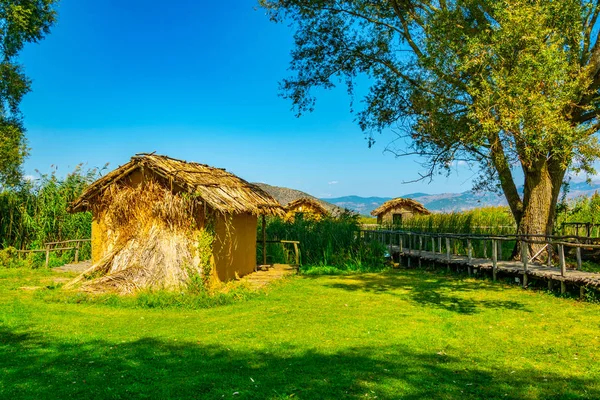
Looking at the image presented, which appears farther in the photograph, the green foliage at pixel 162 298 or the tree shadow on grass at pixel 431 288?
the tree shadow on grass at pixel 431 288

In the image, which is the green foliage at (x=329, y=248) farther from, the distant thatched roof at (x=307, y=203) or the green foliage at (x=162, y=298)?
the distant thatched roof at (x=307, y=203)

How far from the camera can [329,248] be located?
20000 millimetres

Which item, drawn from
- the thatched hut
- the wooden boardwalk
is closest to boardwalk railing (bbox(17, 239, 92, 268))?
the thatched hut

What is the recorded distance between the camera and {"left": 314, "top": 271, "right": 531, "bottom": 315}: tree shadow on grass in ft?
38.1

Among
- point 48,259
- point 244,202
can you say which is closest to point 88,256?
point 48,259

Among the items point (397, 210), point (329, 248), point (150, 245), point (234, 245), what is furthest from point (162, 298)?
point (397, 210)

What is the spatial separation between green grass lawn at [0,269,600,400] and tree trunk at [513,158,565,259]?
183 inches

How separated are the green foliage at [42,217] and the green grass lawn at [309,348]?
795cm

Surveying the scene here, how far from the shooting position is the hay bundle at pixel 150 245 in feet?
40.6

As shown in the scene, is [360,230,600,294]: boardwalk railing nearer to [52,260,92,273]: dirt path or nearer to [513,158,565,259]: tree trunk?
[513,158,565,259]: tree trunk

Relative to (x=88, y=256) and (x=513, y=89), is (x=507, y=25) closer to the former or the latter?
(x=513, y=89)

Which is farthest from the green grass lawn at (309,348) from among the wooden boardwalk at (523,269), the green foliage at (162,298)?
the wooden boardwalk at (523,269)

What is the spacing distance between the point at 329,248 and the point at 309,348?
12304mm

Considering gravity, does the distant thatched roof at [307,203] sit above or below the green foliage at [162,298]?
above
